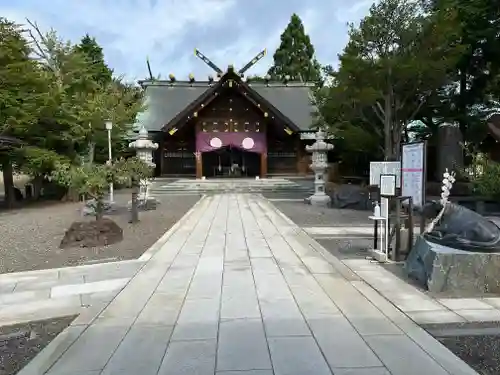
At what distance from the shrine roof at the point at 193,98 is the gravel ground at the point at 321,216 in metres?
13.4

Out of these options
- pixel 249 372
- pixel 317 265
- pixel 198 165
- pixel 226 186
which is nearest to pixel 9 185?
pixel 226 186

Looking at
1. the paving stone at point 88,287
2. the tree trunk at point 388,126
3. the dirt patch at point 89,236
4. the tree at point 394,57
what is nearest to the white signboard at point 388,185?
the paving stone at point 88,287

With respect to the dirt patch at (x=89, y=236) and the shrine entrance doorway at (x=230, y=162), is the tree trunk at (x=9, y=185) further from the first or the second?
the shrine entrance doorway at (x=230, y=162)

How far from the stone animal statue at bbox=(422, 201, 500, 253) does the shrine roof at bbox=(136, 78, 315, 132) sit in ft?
70.0

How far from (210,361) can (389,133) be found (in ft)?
41.2

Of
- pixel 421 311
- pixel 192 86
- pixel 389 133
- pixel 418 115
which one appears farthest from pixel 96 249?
pixel 192 86

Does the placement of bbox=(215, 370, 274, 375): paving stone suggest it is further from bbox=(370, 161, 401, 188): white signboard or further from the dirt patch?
the dirt patch

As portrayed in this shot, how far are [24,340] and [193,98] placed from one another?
27.5 meters

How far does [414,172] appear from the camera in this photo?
20.4 feet

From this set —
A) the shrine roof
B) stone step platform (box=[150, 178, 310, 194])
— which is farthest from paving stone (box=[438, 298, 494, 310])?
the shrine roof

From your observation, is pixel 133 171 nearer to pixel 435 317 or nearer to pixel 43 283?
pixel 43 283

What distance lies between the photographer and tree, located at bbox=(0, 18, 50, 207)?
13242mm

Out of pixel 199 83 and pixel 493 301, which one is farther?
pixel 199 83

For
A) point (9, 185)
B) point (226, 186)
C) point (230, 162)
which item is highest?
point (230, 162)
